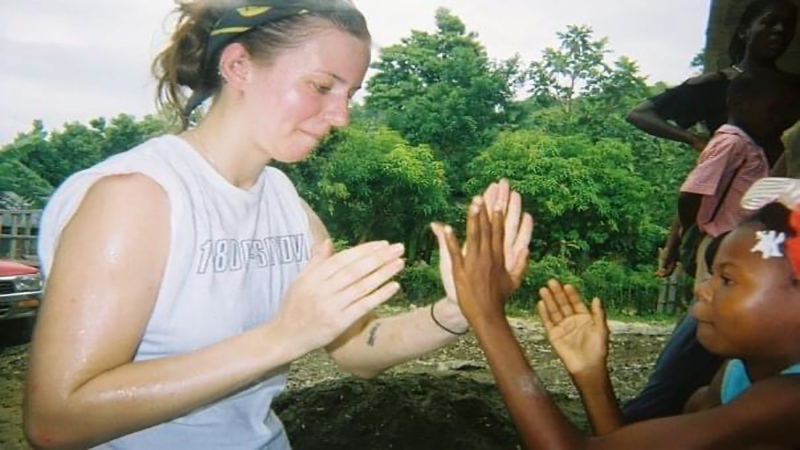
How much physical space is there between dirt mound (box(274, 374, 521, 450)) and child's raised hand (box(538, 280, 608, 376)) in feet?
3.46

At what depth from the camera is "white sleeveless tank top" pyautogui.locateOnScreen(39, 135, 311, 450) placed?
25.4 inches

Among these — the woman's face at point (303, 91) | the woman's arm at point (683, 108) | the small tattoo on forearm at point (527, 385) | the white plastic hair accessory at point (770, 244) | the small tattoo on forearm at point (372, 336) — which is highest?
the woman's arm at point (683, 108)

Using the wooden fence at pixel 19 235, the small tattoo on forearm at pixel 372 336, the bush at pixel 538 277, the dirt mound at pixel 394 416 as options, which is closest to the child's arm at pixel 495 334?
the small tattoo on forearm at pixel 372 336

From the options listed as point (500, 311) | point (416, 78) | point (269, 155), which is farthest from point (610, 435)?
point (416, 78)

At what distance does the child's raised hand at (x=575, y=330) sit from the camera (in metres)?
1.00

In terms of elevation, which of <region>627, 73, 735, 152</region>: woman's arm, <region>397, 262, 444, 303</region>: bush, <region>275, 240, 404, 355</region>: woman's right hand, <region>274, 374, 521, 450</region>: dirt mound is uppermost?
<region>627, 73, 735, 152</region>: woman's arm

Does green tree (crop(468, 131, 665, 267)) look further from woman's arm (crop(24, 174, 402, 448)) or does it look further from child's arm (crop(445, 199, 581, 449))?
woman's arm (crop(24, 174, 402, 448))

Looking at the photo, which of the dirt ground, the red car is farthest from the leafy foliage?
the dirt ground

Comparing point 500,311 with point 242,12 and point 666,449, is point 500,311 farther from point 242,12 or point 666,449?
point 242,12

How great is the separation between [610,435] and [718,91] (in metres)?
1.17

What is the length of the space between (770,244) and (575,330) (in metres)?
0.32

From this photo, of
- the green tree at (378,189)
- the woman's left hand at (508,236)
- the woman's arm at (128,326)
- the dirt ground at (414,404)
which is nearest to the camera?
the woman's arm at (128,326)

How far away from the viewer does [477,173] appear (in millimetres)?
1470

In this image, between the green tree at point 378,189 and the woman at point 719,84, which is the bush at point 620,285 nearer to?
the woman at point 719,84
